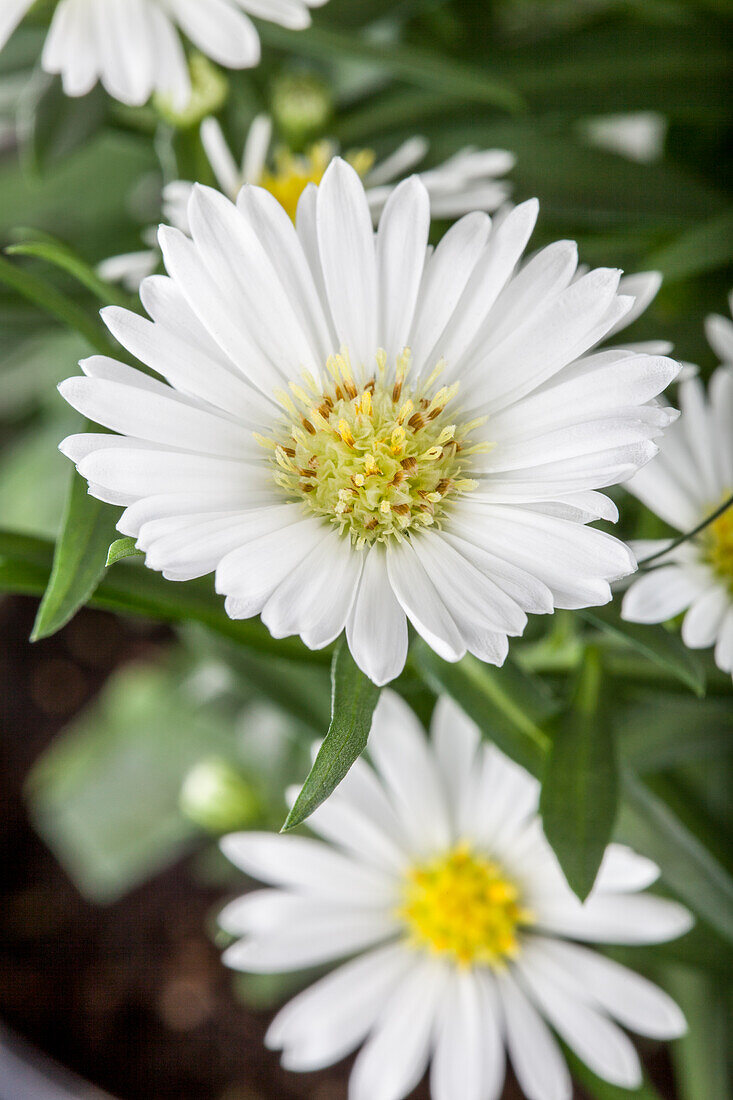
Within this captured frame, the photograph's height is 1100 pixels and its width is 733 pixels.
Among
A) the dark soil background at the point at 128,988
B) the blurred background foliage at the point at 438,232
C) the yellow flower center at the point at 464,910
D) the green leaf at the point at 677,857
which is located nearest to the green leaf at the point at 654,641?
the blurred background foliage at the point at 438,232

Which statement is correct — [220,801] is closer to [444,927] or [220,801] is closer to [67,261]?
[444,927]

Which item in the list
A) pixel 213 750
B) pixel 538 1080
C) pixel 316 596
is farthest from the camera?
pixel 213 750

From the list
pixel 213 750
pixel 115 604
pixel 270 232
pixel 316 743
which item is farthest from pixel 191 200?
pixel 213 750

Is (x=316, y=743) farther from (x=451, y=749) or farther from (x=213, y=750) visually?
(x=213, y=750)

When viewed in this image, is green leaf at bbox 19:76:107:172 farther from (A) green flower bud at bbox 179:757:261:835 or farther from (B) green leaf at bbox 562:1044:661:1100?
(B) green leaf at bbox 562:1044:661:1100

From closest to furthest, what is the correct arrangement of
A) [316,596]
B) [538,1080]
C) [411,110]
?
[316,596]
[538,1080]
[411,110]

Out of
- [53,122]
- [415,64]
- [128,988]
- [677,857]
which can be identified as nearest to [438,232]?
[415,64]
